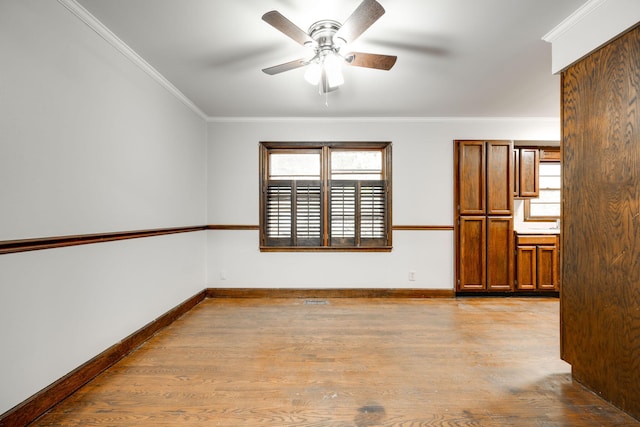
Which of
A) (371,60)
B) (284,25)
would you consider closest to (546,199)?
(371,60)

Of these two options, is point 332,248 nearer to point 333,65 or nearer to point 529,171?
point 333,65

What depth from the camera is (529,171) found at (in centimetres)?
447

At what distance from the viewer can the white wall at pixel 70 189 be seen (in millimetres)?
1645

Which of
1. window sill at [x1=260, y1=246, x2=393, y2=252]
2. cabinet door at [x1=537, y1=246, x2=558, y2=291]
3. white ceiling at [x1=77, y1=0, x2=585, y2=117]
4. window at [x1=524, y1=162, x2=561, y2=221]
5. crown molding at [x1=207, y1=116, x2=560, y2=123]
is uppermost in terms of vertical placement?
white ceiling at [x1=77, y1=0, x2=585, y2=117]

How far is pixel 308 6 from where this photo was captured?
80.0 inches

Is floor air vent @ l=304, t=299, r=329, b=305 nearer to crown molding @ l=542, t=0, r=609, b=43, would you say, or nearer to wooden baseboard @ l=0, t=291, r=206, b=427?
wooden baseboard @ l=0, t=291, r=206, b=427

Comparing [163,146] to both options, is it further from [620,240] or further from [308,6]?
[620,240]

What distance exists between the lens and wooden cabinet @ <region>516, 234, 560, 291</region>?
14.2 ft

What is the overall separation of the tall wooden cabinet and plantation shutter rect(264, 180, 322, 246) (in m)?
1.98

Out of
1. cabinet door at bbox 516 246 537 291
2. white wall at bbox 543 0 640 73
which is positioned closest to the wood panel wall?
white wall at bbox 543 0 640 73

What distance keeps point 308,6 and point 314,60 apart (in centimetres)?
37

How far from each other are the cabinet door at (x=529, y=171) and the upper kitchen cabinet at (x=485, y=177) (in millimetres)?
282

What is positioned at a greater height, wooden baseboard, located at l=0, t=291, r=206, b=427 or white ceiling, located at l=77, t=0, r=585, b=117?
white ceiling, located at l=77, t=0, r=585, b=117

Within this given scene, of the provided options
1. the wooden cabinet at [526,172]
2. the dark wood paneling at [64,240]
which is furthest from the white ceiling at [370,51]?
the dark wood paneling at [64,240]
